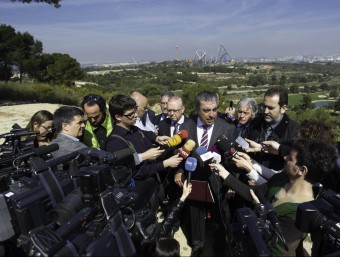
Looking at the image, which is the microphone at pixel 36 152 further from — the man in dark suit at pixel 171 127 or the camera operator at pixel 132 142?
the man in dark suit at pixel 171 127

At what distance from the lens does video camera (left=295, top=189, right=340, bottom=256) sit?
1.44 meters

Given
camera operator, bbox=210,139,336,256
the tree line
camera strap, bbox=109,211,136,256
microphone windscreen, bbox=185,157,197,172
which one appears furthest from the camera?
the tree line

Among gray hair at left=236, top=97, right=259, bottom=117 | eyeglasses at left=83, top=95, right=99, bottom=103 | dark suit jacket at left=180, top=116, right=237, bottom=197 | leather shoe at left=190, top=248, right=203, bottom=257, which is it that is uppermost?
eyeglasses at left=83, top=95, right=99, bottom=103

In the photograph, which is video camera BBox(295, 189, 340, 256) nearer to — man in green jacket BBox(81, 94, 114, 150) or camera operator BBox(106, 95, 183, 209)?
camera operator BBox(106, 95, 183, 209)

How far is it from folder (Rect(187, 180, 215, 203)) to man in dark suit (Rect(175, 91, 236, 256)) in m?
0.10

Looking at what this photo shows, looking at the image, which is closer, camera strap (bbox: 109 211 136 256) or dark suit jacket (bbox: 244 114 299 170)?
camera strap (bbox: 109 211 136 256)

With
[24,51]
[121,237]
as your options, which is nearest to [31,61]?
[24,51]

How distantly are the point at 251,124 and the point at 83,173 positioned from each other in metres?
2.48

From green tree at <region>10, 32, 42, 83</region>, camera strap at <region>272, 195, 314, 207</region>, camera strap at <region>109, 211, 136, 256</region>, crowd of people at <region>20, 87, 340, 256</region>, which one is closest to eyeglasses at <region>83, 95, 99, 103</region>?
crowd of people at <region>20, 87, 340, 256</region>

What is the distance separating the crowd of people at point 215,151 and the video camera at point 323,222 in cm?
46

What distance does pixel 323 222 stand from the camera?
1480 mm

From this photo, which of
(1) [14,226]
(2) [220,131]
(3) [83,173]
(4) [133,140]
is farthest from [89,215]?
(2) [220,131]

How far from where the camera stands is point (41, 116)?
3350 mm

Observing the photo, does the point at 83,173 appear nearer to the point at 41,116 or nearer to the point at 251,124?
the point at 41,116
